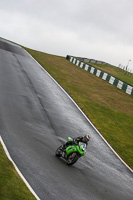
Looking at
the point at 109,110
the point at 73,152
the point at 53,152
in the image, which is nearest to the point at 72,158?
the point at 73,152

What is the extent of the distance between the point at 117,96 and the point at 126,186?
2275 centimetres

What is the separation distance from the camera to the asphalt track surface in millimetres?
10633

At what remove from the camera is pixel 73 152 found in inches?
491

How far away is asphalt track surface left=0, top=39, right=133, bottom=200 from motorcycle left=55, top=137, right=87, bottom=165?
250 mm

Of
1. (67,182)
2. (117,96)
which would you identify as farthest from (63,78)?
(67,182)

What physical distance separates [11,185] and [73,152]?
392 centimetres

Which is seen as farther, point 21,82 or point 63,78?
point 63,78

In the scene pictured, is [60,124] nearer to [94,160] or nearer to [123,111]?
[94,160]

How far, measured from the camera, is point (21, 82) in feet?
85.4

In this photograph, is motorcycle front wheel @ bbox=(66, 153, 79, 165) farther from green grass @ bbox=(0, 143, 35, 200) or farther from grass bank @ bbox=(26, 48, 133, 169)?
grass bank @ bbox=(26, 48, 133, 169)

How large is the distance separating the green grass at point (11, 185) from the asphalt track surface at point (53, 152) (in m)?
0.49

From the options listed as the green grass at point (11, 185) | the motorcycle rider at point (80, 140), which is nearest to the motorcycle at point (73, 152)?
the motorcycle rider at point (80, 140)

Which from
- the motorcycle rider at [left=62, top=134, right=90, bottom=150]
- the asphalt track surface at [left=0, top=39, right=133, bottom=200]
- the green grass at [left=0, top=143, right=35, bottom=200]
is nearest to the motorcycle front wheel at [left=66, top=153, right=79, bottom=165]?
the asphalt track surface at [left=0, top=39, right=133, bottom=200]

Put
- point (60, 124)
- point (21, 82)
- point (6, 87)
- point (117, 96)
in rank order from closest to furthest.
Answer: point (60, 124) < point (6, 87) < point (21, 82) < point (117, 96)
